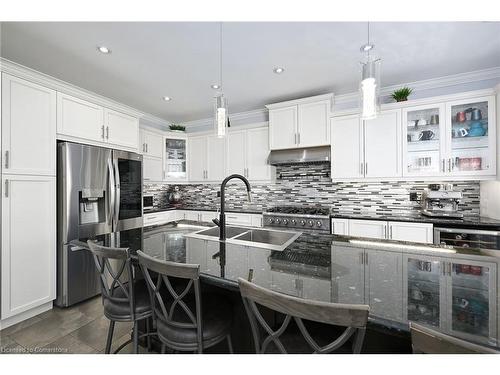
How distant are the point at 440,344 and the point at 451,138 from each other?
2.94 metres

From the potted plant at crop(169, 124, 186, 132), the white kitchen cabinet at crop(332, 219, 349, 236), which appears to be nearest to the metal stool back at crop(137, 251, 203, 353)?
the white kitchen cabinet at crop(332, 219, 349, 236)

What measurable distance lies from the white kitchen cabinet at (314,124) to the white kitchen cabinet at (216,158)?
1437 mm

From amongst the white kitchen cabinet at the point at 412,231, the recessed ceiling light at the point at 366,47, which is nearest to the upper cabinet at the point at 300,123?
the recessed ceiling light at the point at 366,47

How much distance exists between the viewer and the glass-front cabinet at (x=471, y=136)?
8.00 ft

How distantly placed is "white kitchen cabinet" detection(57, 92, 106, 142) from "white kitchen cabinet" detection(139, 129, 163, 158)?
94cm

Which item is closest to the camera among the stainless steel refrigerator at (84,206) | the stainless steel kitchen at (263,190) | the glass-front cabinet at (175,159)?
the stainless steel kitchen at (263,190)

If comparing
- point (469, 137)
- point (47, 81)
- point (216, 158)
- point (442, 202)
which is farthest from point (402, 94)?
point (47, 81)

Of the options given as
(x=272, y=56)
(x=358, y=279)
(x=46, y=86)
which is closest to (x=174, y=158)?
(x=46, y=86)

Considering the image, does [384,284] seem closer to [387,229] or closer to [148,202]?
[387,229]

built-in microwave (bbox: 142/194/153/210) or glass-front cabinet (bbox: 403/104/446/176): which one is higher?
glass-front cabinet (bbox: 403/104/446/176)

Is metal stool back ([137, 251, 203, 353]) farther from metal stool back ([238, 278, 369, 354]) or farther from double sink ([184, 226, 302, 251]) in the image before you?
double sink ([184, 226, 302, 251])

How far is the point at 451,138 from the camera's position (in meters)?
2.61

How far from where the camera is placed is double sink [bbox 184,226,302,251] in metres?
1.56

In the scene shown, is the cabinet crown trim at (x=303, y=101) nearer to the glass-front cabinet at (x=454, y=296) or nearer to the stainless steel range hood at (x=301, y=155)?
the stainless steel range hood at (x=301, y=155)
